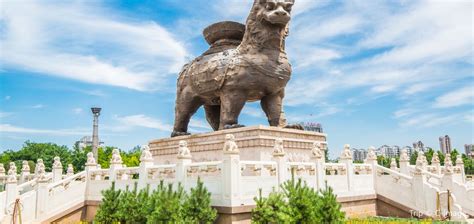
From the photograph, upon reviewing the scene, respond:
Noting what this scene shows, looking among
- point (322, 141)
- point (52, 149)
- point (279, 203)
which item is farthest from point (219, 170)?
point (52, 149)

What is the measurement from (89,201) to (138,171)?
8.21ft

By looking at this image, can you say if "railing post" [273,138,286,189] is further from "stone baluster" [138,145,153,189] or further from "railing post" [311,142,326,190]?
"stone baluster" [138,145,153,189]

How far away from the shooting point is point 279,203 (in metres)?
7.32

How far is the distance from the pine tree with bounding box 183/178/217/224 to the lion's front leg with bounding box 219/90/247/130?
3895 mm

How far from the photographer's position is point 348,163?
1117 centimetres

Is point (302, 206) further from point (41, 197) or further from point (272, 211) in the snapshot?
point (41, 197)

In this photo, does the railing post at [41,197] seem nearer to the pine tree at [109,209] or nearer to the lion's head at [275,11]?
the pine tree at [109,209]

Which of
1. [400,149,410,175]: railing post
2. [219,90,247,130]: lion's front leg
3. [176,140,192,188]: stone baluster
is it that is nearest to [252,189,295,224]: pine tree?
[176,140,192,188]: stone baluster

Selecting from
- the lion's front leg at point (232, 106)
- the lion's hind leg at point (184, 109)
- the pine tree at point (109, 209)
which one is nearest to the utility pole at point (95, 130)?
the lion's hind leg at point (184, 109)

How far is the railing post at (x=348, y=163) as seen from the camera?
35.9 feet

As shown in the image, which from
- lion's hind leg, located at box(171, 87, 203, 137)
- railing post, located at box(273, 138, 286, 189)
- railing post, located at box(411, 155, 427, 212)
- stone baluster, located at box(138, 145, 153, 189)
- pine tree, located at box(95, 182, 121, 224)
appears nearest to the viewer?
pine tree, located at box(95, 182, 121, 224)

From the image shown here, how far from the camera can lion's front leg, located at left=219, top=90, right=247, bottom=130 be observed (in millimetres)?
11672

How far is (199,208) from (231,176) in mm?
876

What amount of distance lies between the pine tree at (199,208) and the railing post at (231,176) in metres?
0.38
